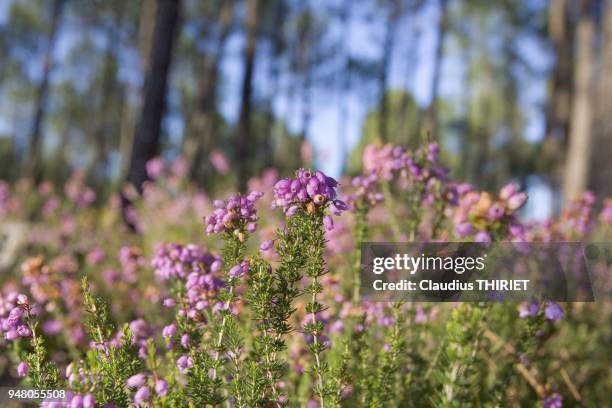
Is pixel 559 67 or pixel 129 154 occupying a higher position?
pixel 559 67

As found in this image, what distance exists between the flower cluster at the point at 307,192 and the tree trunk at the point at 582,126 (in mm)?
4248

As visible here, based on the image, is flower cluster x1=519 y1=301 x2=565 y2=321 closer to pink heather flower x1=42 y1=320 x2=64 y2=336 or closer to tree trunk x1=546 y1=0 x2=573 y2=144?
pink heather flower x1=42 y1=320 x2=64 y2=336

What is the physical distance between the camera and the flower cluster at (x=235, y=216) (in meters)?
1.71

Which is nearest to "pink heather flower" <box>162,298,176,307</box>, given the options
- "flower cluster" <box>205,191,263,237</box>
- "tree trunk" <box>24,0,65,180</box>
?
"flower cluster" <box>205,191,263,237</box>

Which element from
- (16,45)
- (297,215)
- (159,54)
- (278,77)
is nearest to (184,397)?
(297,215)

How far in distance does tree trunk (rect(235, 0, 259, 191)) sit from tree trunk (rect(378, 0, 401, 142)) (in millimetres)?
6364

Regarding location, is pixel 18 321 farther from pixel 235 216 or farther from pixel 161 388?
pixel 235 216

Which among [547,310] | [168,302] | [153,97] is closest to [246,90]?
[153,97]

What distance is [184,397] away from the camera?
1772mm

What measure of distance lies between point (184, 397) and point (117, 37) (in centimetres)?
2978

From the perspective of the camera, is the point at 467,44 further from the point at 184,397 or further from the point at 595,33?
the point at 184,397

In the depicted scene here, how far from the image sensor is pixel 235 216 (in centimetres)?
173

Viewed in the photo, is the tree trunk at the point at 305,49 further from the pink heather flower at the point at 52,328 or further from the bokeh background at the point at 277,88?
the pink heather flower at the point at 52,328

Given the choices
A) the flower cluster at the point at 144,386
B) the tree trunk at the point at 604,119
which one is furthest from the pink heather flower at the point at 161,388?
the tree trunk at the point at 604,119
